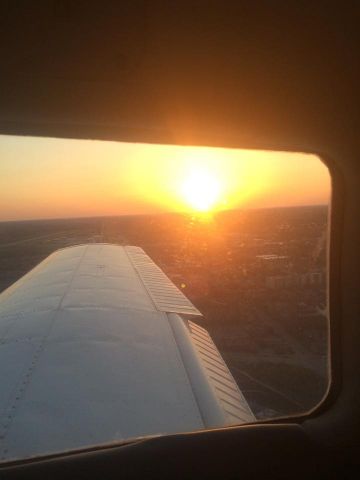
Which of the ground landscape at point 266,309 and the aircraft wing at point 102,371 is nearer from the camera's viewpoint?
the aircraft wing at point 102,371

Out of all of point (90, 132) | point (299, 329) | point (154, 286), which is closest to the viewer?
point (90, 132)

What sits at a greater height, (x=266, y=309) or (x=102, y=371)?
(x=102, y=371)

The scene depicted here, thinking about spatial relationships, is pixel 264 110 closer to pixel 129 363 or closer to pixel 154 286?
pixel 129 363

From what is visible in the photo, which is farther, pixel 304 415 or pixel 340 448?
pixel 304 415

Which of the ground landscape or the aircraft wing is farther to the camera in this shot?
the ground landscape

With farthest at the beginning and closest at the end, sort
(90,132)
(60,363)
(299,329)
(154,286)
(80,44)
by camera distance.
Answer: (299,329), (154,286), (60,363), (90,132), (80,44)

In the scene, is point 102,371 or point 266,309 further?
point 266,309

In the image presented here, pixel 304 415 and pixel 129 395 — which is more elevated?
pixel 304 415

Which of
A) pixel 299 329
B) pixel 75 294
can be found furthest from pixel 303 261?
pixel 75 294
